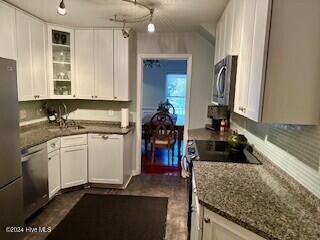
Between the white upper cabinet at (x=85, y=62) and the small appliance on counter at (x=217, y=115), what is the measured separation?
1.83 m

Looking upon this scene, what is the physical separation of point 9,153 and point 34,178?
2.51ft

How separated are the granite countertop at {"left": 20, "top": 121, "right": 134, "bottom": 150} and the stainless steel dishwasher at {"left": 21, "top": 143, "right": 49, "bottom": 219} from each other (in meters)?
0.09

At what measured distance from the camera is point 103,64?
358 cm

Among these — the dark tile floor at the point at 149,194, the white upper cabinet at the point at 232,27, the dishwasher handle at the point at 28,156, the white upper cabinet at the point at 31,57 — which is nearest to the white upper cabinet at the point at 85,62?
the white upper cabinet at the point at 31,57

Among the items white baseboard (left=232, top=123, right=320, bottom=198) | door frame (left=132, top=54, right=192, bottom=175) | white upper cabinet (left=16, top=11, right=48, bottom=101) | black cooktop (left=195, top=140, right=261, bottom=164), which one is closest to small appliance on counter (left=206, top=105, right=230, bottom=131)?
door frame (left=132, top=54, right=192, bottom=175)

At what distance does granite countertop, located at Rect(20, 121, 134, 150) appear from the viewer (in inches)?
106

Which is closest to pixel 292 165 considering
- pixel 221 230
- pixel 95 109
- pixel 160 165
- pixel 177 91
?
pixel 221 230

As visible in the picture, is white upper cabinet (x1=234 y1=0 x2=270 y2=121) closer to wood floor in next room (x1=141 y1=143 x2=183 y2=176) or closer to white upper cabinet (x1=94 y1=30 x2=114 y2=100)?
white upper cabinet (x1=94 y1=30 x2=114 y2=100)

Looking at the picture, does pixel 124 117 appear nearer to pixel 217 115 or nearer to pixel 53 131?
pixel 53 131

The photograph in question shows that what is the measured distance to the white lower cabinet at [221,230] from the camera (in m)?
1.13

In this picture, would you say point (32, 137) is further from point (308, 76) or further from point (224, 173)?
point (308, 76)

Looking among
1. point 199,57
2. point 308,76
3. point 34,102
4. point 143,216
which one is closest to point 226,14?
point 199,57

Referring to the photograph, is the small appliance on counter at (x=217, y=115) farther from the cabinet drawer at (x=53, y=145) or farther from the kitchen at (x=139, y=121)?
the cabinet drawer at (x=53, y=145)

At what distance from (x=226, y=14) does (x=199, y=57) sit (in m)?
1.30
